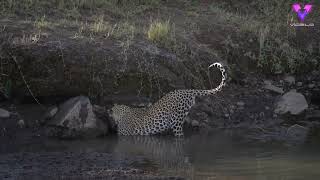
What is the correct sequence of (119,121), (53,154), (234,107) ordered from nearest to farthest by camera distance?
(53,154), (119,121), (234,107)

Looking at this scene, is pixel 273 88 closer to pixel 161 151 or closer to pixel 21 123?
pixel 161 151

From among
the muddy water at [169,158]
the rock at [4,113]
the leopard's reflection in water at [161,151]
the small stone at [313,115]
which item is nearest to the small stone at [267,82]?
the small stone at [313,115]

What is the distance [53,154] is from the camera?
33.6 ft

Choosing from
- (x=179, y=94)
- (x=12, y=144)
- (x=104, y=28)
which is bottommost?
(x=12, y=144)

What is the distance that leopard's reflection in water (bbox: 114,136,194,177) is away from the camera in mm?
9320

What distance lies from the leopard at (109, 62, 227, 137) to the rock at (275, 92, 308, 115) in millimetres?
2529

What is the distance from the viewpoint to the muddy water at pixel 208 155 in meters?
8.84

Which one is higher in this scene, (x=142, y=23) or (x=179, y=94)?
(x=142, y=23)

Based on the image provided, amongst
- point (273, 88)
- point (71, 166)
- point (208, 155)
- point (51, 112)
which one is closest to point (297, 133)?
point (208, 155)

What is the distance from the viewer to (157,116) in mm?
12242

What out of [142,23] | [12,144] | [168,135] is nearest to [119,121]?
[168,135]

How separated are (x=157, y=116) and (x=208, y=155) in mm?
2279

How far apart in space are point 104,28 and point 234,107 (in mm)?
3379

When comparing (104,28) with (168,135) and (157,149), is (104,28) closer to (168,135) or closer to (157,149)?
(168,135)
